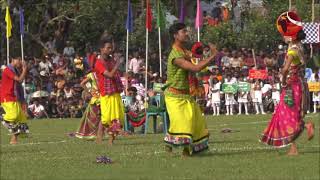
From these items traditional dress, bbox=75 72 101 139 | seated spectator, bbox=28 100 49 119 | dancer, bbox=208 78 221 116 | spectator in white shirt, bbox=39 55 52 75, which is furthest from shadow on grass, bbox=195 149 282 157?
spectator in white shirt, bbox=39 55 52 75

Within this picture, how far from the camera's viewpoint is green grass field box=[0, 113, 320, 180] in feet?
40.1

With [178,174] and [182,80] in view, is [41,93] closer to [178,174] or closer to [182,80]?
[182,80]

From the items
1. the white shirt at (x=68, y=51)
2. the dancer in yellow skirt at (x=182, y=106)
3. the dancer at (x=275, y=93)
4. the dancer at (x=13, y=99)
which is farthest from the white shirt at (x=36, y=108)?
the dancer in yellow skirt at (x=182, y=106)

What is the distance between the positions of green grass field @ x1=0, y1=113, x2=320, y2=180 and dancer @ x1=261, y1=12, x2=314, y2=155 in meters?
0.31

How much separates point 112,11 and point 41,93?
9313 millimetres

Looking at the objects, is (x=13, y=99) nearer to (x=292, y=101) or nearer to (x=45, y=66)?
(x=292, y=101)

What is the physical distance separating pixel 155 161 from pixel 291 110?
2313mm

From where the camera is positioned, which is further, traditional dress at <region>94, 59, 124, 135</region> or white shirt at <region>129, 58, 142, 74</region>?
white shirt at <region>129, 58, 142, 74</region>

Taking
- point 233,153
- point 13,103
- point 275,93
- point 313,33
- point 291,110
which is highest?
point 313,33

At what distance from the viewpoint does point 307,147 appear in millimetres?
16281

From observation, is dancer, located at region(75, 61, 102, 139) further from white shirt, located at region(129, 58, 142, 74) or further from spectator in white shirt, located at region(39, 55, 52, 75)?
spectator in white shirt, located at region(39, 55, 52, 75)

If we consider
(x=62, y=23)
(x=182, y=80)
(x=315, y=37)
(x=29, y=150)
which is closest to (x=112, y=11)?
(x=62, y=23)

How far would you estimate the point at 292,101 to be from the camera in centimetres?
1462

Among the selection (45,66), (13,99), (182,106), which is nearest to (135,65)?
(45,66)
